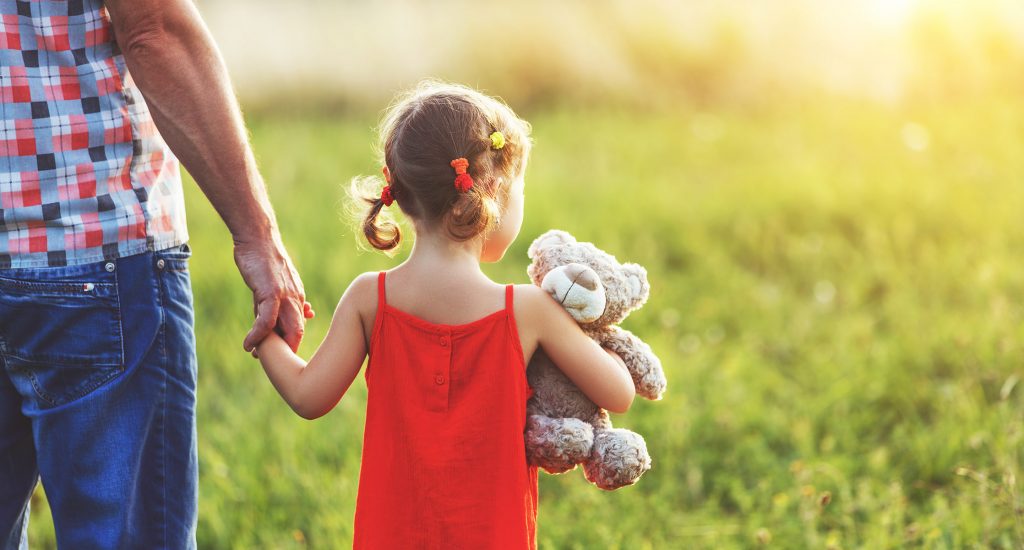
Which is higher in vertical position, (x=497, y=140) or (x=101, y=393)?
(x=497, y=140)

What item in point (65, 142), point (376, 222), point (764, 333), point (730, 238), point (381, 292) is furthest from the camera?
point (730, 238)

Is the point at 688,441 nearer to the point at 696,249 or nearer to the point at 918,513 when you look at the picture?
the point at 918,513

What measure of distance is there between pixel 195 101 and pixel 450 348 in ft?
2.19

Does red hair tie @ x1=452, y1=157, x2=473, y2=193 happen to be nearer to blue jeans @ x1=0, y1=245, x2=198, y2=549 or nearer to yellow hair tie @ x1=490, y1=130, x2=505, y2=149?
yellow hair tie @ x1=490, y1=130, x2=505, y2=149

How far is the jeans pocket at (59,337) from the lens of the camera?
6.05 feet

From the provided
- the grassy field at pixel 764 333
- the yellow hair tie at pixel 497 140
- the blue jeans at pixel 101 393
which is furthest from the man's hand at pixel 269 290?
the grassy field at pixel 764 333

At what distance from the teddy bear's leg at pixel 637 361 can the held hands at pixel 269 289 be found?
2.02 ft

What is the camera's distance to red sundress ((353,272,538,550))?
6.31ft

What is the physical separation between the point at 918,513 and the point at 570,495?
3.56 ft

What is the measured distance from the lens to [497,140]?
1907mm

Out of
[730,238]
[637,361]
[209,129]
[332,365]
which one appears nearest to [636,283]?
[637,361]

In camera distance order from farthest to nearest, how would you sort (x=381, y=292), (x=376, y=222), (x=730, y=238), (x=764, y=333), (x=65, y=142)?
(x=730, y=238), (x=764, y=333), (x=376, y=222), (x=381, y=292), (x=65, y=142)

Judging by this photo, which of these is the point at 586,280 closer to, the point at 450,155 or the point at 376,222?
the point at 450,155

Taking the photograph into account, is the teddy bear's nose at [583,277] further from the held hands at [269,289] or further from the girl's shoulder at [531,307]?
the held hands at [269,289]
